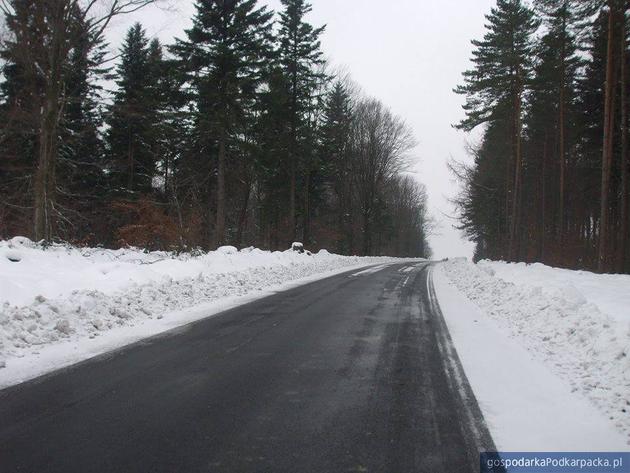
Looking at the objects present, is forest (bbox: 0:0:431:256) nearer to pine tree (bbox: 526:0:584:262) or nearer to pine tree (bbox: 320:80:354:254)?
pine tree (bbox: 320:80:354:254)

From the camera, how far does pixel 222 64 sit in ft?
81.8

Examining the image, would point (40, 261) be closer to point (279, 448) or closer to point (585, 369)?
point (279, 448)

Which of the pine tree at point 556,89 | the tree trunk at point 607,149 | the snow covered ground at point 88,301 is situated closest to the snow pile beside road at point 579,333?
the tree trunk at point 607,149

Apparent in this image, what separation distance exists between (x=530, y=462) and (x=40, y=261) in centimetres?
1162

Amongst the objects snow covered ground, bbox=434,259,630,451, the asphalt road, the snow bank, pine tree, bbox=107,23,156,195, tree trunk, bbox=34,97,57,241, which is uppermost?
pine tree, bbox=107,23,156,195

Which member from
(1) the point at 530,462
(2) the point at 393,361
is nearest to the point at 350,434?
(1) the point at 530,462

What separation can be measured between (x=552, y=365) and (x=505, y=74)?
2510 centimetres

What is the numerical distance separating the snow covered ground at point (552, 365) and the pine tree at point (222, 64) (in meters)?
17.4

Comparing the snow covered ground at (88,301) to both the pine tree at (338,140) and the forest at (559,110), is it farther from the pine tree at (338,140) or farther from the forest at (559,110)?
the pine tree at (338,140)

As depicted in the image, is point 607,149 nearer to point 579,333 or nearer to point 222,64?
point 579,333

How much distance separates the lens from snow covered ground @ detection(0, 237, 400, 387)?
660 centimetres

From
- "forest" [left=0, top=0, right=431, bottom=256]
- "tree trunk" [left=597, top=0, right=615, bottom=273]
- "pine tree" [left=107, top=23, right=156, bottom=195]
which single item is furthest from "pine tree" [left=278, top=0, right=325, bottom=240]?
"tree trunk" [left=597, top=0, right=615, bottom=273]

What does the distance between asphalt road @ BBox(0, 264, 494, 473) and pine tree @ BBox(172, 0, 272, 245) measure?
60.5 ft

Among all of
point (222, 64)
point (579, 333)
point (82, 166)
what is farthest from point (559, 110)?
point (82, 166)
